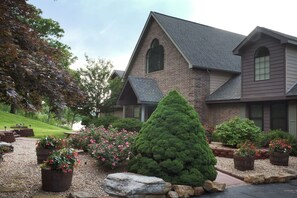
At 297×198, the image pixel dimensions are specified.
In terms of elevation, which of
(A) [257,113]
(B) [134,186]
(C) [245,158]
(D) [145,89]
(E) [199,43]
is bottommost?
(B) [134,186]

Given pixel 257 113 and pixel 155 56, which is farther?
pixel 155 56

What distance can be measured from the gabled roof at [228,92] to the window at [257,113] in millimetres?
1025

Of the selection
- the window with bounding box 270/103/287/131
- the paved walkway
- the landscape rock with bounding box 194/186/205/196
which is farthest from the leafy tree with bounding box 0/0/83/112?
the window with bounding box 270/103/287/131

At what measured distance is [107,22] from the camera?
51.7 ft

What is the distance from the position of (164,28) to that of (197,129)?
15.1 m

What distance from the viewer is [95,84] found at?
78.7 feet

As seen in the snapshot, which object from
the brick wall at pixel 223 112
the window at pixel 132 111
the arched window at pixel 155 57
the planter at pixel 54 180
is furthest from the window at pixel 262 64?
the planter at pixel 54 180

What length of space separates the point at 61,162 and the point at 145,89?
15.4 m

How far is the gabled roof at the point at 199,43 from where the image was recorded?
832 inches

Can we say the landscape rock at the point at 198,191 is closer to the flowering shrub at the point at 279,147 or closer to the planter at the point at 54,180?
the planter at the point at 54,180

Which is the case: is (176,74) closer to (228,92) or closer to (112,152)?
(228,92)

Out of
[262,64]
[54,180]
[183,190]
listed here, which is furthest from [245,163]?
[262,64]

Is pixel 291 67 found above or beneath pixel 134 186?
above

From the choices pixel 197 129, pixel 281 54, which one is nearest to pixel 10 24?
pixel 197 129
